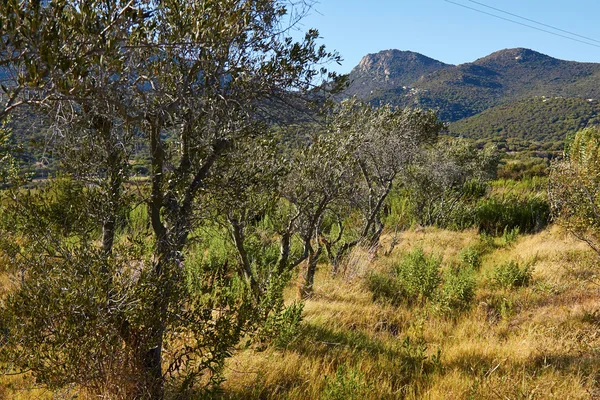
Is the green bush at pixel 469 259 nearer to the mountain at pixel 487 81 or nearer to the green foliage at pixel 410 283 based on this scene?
the green foliage at pixel 410 283

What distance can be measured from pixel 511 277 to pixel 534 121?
96.2 metres

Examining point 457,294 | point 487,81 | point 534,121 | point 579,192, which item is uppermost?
point 487,81

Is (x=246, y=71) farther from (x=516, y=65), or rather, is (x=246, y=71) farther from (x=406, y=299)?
(x=516, y=65)

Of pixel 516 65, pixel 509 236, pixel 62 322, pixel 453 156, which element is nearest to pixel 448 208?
pixel 453 156

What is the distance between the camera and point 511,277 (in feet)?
22.0

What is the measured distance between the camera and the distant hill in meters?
78.1

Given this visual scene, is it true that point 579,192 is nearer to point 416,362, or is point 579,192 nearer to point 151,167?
point 416,362

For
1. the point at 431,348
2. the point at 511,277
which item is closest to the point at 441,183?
the point at 511,277

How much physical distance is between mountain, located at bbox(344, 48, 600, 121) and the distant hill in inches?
407

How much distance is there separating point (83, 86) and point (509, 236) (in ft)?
39.1

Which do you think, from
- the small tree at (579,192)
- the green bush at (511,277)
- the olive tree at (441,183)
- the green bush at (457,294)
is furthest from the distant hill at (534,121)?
the green bush at (457,294)

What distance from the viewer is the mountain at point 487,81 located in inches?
4365

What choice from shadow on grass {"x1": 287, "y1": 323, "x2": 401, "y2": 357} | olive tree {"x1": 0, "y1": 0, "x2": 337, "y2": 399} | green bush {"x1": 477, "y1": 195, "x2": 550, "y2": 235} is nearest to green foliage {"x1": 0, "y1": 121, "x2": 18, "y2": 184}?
olive tree {"x1": 0, "y1": 0, "x2": 337, "y2": 399}

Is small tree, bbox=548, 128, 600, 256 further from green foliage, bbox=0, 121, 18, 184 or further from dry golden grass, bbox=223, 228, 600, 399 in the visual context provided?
green foliage, bbox=0, 121, 18, 184
